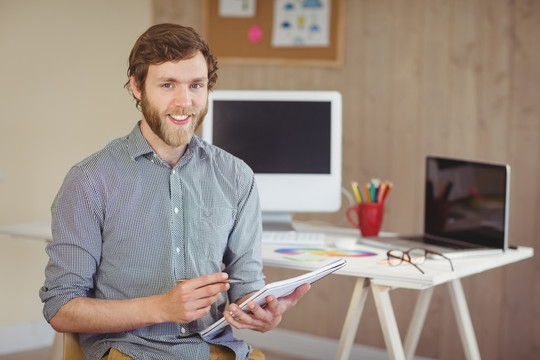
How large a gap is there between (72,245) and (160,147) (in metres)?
0.30

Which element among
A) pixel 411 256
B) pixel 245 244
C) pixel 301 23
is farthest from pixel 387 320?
pixel 301 23

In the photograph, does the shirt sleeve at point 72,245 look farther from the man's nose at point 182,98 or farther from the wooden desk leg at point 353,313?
the wooden desk leg at point 353,313

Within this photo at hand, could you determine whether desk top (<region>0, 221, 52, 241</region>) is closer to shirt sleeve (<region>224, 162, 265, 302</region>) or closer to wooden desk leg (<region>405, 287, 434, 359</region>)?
shirt sleeve (<region>224, 162, 265, 302</region>)

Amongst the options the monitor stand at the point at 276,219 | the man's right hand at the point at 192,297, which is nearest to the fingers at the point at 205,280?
the man's right hand at the point at 192,297

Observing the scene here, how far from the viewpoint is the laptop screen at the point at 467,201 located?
2.24 meters

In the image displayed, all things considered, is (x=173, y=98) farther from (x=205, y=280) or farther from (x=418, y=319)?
(x=418, y=319)

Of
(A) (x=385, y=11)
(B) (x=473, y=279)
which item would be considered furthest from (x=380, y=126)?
(B) (x=473, y=279)

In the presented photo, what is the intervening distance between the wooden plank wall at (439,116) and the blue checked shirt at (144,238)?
57.8 inches

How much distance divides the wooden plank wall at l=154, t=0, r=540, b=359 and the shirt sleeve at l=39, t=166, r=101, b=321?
1.78m

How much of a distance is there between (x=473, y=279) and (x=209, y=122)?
3.94 feet

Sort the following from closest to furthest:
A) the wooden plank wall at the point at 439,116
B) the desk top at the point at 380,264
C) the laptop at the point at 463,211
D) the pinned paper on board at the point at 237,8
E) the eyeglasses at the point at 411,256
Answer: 1. the desk top at the point at 380,264
2. the eyeglasses at the point at 411,256
3. the laptop at the point at 463,211
4. the wooden plank wall at the point at 439,116
5. the pinned paper on board at the point at 237,8

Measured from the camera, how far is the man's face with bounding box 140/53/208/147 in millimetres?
1686

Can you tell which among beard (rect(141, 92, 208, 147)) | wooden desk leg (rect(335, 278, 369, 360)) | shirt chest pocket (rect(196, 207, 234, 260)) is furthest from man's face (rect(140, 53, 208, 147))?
wooden desk leg (rect(335, 278, 369, 360))

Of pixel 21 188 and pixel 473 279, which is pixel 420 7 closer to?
pixel 473 279
